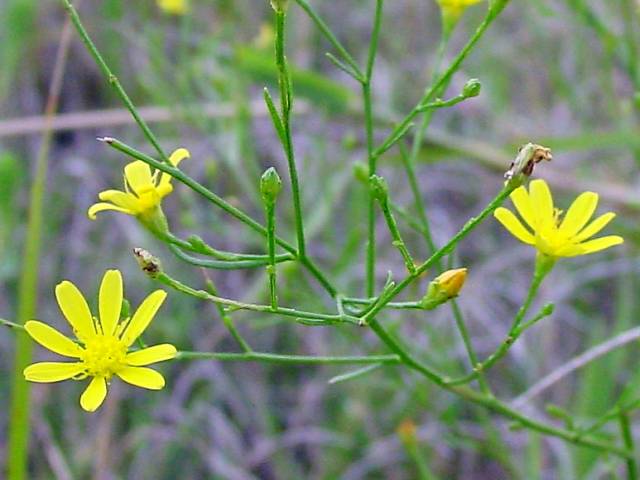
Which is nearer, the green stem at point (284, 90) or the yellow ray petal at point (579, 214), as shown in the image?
the green stem at point (284, 90)

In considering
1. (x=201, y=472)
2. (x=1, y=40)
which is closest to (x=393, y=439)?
(x=201, y=472)

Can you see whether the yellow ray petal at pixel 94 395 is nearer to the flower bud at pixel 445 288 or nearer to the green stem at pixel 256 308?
the green stem at pixel 256 308

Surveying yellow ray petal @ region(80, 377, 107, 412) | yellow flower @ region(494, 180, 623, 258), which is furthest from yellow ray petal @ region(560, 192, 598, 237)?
yellow ray petal @ region(80, 377, 107, 412)

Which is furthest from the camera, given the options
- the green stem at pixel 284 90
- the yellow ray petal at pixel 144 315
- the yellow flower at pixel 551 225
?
the yellow flower at pixel 551 225

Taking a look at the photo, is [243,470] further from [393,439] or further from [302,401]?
[393,439]

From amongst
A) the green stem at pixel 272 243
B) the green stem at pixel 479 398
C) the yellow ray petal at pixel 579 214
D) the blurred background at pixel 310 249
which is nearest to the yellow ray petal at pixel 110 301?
the green stem at pixel 272 243

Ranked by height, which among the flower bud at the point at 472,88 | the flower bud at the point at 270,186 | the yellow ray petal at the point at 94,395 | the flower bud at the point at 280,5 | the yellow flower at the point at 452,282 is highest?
the flower bud at the point at 280,5
